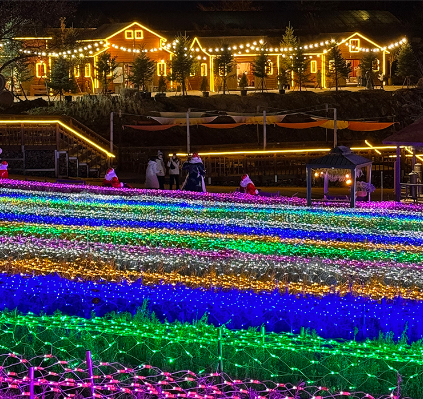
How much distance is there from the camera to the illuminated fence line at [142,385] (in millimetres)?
7199

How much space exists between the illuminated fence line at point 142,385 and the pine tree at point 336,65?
169 feet

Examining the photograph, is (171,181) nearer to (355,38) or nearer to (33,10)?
(33,10)

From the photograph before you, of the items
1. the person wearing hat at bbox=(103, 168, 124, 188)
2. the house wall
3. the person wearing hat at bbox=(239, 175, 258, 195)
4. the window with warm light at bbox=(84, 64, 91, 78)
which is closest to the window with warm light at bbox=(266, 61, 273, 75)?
the house wall

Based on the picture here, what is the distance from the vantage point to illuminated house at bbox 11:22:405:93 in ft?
190

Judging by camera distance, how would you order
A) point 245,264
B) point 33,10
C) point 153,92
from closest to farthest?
point 245,264
point 33,10
point 153,92

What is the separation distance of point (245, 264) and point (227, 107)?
41.7 metres

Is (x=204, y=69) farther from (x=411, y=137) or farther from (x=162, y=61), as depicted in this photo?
(x=411, y=137)

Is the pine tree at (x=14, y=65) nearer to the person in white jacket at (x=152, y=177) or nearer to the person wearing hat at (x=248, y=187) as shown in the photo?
the person in white jacket at (x=152, y=177)

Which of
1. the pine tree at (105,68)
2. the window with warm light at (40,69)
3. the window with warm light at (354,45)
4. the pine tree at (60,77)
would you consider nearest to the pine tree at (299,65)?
the window with warm light at (354,45)

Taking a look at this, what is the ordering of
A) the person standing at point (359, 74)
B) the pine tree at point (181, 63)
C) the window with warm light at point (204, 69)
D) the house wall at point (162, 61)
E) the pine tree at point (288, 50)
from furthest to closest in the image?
1. the person standing at point (359, 74)
2. the window with warm light at point (204, 69)
3. the pine tree at point (288, 50)
4. the house wall at point (162, 61)
5. the pine tree at point (181, 63)

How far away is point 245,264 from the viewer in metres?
11.2

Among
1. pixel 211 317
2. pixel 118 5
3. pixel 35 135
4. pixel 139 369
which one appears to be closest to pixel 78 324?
pixel 139 369

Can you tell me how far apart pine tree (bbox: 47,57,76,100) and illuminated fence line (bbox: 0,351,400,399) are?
4458 cm

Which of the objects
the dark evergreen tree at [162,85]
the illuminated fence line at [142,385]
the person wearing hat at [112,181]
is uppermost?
the dark evergreen tree at [162,85]
